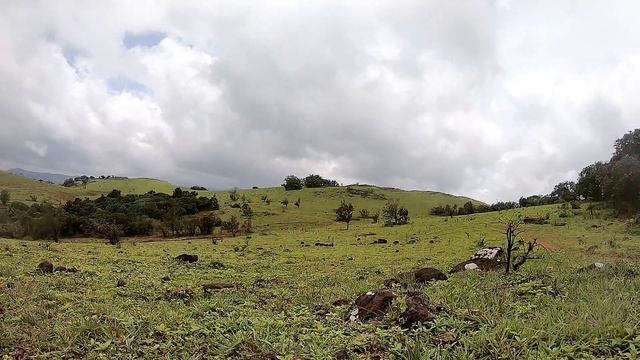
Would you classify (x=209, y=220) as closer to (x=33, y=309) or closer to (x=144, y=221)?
(x=144, y=221)

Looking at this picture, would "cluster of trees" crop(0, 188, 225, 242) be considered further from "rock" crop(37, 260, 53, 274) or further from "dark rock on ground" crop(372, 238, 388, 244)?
"rock" crop(37, 260, 53, 274)

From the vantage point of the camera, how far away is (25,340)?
8.68 meters

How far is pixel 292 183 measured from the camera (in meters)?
137

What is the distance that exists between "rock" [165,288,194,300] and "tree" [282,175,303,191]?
11699 centimetres

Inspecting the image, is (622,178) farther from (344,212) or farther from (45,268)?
(45,268)

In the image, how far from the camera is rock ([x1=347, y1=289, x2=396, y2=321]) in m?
9.30

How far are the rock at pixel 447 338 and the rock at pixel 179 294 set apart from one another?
354 inches

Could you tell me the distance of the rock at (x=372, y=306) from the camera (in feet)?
30.5

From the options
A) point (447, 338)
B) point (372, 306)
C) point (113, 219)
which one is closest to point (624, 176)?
point (372, 306)

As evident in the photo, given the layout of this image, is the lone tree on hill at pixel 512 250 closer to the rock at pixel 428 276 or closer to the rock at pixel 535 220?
the rock at pixel 428 276

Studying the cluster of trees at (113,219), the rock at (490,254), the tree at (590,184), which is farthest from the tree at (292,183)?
the rock at (490,254)

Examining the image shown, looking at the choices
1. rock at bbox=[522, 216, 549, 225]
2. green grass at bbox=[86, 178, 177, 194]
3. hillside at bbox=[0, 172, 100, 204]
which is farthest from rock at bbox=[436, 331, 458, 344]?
green grass at bbox=[86, 178, 177, 194]

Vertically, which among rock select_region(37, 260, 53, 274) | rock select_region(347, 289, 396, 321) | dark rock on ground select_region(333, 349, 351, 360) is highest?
rock select_region(347, 289, 396, 321)

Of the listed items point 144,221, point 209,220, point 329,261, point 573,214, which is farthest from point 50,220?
point 573,214
